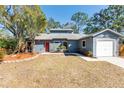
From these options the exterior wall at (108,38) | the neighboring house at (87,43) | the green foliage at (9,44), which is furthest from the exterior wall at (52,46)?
the exterior wall at (108,38)

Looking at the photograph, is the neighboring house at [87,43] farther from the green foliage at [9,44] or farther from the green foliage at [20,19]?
the green foliage at [20,19]

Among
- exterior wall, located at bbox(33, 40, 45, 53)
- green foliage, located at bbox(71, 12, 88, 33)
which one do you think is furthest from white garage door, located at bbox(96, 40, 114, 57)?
green foliage, located at bbox(71, 12, 88, 33)

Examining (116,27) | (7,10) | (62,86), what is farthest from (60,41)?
(62,86)

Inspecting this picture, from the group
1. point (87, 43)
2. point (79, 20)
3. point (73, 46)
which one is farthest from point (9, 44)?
point (79, 20)

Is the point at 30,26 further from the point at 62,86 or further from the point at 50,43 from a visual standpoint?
the point at 62,86

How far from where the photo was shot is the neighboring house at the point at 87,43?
17641 millimetres

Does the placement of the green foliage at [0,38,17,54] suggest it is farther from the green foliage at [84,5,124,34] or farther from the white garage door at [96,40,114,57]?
the green foliage at [84,5,124,34]

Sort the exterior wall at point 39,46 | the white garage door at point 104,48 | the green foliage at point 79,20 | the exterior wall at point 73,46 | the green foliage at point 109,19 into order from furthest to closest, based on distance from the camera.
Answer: the green foliage at point 79,20
the green foliage at point 109,19
the exterior wall at point 73,46
the exterior wall at point 39,46
the white garage door at point 104,48

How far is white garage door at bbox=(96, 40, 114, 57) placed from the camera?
17719 millimetres

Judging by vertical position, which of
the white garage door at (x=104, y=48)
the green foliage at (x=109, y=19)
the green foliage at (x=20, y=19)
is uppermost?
the green foliage at (x=109, y=19)

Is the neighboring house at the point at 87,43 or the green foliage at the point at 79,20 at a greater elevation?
the green foliage at the point at 79,20

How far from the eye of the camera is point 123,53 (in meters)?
19.2

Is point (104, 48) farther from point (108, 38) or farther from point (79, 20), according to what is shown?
point (79, 20)
